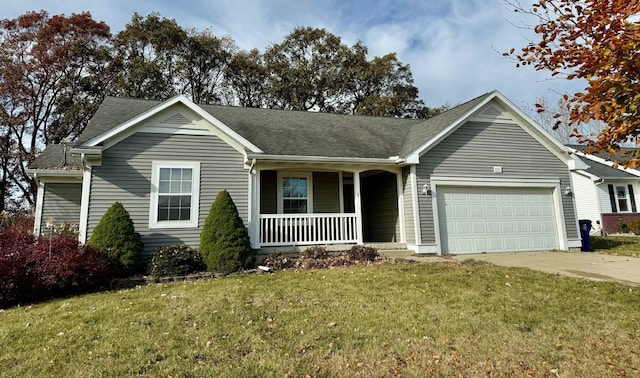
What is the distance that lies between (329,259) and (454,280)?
3.55 m

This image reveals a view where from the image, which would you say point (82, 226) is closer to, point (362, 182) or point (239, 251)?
point (239, 251)

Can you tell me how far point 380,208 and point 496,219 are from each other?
12.5 feet

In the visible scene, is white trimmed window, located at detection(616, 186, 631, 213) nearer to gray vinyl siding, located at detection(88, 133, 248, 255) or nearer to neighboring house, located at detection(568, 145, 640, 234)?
neighboring house, located at detection(568, 145, 640, 234)

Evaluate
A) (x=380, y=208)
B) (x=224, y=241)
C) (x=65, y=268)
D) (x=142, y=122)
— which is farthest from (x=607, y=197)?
(x=65, y=268)

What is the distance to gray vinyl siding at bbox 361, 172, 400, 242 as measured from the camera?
12633 millimetres

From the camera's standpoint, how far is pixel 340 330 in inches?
189

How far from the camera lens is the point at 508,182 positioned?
12406 mm

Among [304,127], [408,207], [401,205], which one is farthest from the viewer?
[304,127]

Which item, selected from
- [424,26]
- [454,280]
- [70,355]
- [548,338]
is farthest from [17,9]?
[548,338]

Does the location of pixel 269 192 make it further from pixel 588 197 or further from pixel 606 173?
pixel 606 173

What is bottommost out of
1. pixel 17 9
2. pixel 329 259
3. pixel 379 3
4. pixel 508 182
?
pixel 329 259

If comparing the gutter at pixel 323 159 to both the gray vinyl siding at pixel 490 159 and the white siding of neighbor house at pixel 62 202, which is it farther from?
the white siding of neighbor house at pixel 62 202

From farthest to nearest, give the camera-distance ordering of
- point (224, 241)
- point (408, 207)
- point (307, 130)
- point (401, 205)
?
point (307, 130) → point (401, 205) → point (408, 207) → point (224, 241)

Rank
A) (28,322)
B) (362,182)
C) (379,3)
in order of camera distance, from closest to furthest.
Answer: (28,322) < (379,3) < (362,182)
